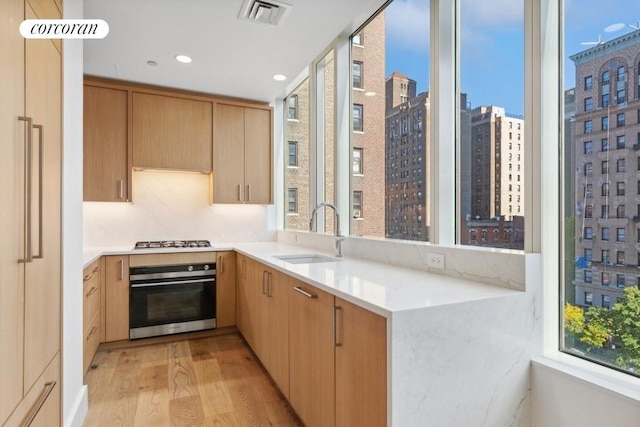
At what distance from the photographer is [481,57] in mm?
1888

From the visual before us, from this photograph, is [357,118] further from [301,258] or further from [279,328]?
[279,328]

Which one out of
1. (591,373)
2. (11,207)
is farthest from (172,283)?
(591,373)

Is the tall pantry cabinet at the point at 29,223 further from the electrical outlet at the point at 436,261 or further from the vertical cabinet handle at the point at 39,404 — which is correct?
the electrical outlet at the point at 436,261

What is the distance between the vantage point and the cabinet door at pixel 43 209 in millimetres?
1317

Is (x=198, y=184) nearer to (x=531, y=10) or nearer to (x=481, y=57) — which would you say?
(x=481, y=57)

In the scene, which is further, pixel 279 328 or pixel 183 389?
pixel 183 389

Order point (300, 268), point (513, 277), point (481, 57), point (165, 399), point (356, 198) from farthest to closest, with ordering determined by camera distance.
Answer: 1. point (356, 198)
2. point (165, 399)
3. point (300, 268)
4. point (481, 57)
5. point (513, 277)

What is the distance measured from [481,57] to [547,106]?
1.76ft

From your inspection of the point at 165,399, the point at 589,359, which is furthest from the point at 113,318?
the point at 589,359

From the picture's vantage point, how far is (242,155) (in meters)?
3.95

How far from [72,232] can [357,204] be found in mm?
1956

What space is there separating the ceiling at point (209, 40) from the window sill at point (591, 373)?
2231 millimetres

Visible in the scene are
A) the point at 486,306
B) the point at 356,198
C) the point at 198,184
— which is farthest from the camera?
the point at 198,184

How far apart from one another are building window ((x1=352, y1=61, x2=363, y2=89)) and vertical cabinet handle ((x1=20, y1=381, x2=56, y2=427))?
108 inches
